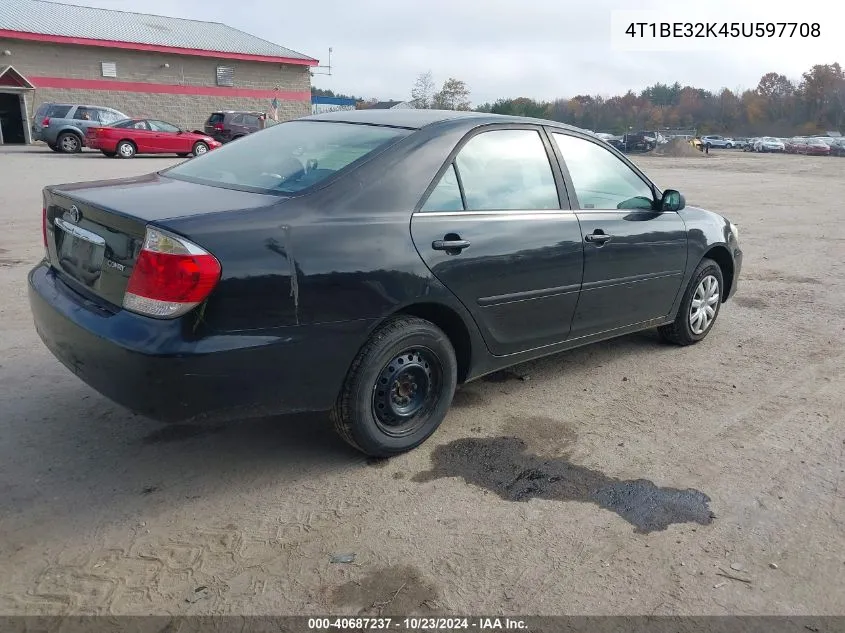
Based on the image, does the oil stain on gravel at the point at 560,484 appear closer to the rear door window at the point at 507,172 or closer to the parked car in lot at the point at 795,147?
the rear door window at the point at 507,172

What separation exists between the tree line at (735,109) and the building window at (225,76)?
56.3 m

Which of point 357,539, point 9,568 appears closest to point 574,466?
point 357,539

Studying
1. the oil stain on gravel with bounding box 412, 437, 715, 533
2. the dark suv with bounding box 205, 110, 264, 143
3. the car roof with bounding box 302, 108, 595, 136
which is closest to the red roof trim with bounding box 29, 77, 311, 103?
the dark suv with bounding box 205, 110, 264, 143

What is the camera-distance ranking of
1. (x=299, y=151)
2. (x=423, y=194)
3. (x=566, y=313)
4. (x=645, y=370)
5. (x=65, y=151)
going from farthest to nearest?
(x=65, y=151), (x=645, y=370), (x=566, y=313), (x=299, y=151), (x=423, y=194)

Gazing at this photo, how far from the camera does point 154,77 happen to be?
111 ft

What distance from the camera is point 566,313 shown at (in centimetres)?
420

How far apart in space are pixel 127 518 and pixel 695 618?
2.24 m

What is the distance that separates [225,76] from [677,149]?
2899cm

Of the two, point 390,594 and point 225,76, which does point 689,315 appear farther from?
point 225,76

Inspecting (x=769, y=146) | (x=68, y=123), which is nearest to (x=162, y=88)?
(x=68, y=123)

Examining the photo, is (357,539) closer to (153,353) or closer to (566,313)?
(153,353)

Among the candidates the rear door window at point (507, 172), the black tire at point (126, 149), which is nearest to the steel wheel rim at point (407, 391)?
the rear door window at point (507, 172)

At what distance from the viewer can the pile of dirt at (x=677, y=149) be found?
4697 centimetres

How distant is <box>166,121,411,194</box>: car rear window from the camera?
3.42 metres
